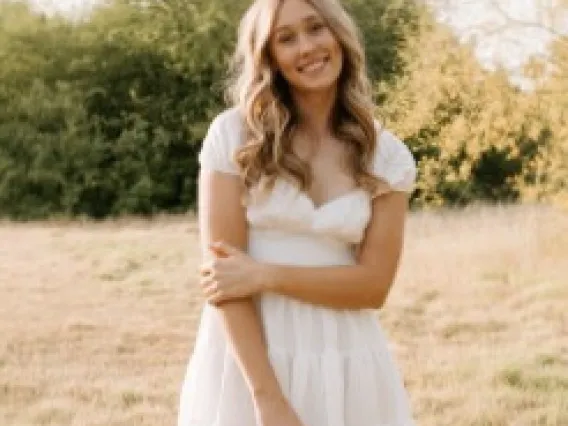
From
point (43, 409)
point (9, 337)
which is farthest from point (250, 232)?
point (9, 337)

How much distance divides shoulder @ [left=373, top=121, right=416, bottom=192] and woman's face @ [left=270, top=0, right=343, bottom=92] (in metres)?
0.16

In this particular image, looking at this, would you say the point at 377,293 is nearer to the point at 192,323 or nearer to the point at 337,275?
the point at 337,275

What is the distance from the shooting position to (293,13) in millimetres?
1996

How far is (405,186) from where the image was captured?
2.09m

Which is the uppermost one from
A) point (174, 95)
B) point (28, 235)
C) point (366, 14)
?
point (366, 14)

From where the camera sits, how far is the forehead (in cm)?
200

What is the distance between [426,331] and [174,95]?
563 inches

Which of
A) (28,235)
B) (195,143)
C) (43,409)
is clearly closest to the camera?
(43,409)

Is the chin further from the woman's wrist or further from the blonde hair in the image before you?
the woman's wrist

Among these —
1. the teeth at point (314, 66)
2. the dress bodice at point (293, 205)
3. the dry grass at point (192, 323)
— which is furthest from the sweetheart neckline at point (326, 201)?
the dry grass at point (192, 323)

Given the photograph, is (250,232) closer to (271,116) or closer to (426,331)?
(271,116)

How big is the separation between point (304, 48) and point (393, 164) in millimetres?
289

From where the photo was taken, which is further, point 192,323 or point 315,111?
point 192,323

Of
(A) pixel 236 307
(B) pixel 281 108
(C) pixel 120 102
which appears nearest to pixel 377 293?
(A) pixel 236 307
